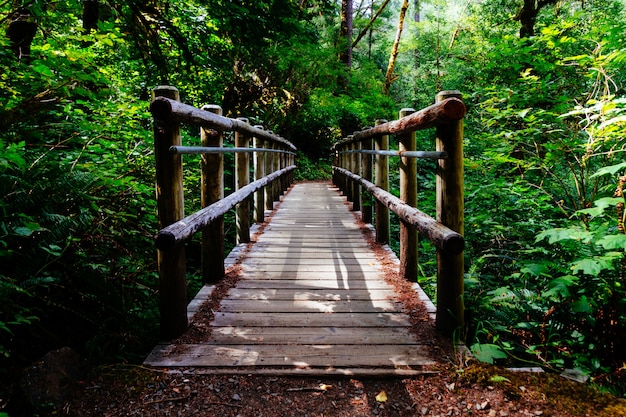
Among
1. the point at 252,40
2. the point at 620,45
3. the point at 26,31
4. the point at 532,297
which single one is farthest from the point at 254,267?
the point at 620,45

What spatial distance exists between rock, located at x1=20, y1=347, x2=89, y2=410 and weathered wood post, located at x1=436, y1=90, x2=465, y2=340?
76.8 inches

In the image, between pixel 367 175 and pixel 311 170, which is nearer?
pixel 367 175

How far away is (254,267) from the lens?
150 inches

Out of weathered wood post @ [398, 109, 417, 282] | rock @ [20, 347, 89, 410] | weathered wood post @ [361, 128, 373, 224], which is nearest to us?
rock @ [20, 347, 89, 410]

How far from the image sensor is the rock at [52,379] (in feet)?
5.40

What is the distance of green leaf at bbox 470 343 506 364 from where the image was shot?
6.70 feet

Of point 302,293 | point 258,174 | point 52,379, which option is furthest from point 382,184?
point 52,379

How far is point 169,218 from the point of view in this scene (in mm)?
2375

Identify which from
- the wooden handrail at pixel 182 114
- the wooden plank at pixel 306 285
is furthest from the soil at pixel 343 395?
the wooden handrail at pixel 182 114

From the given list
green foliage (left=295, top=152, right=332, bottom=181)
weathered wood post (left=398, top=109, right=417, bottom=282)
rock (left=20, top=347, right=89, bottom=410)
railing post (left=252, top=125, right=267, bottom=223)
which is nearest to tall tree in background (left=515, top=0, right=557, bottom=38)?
railing post (left=252, top=125, right=267, bottom=223)

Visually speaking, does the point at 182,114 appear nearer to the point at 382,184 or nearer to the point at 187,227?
the point at 187,227

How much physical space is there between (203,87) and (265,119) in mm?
Answer: 4480

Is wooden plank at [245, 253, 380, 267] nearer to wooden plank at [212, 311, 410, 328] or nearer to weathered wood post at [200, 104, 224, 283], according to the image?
weathered wood post at [200, 104, 224, 283]

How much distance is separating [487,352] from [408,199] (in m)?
1.57
